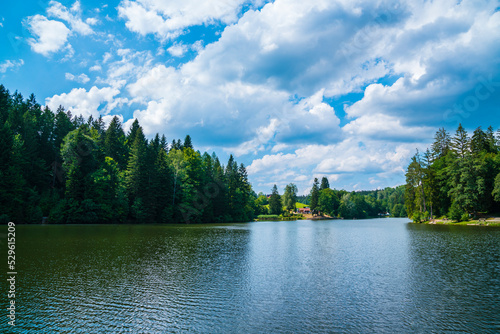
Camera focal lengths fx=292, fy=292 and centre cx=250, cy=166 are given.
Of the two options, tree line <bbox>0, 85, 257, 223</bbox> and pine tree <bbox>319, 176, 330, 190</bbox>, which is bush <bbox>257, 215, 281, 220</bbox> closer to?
pine tree <bbox>319, 176, 330, 190</bbox>

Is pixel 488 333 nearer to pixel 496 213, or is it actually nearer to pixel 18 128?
pixel 496 213

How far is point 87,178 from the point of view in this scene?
197 ft

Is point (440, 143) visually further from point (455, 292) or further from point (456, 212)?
point (455, 292)

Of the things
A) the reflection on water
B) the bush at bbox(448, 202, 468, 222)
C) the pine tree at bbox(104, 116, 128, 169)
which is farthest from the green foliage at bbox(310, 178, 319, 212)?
the reflection on water

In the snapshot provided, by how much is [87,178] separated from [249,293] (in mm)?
56742

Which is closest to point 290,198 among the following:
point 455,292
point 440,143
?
point 440,143

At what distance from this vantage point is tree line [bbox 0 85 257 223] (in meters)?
53.5

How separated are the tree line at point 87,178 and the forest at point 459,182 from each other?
187 ft

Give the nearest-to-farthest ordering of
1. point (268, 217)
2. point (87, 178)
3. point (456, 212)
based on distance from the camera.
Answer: point (87, 178) → point (456, 212) → point (268, 217)

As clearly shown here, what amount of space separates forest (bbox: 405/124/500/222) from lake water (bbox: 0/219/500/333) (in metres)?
49.1

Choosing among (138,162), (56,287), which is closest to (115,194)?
(138,162)

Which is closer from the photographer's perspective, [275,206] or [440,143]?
[440,143]

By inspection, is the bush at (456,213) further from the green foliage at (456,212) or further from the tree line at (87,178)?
the tree line at (87,178)

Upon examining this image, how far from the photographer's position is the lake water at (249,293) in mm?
10336
